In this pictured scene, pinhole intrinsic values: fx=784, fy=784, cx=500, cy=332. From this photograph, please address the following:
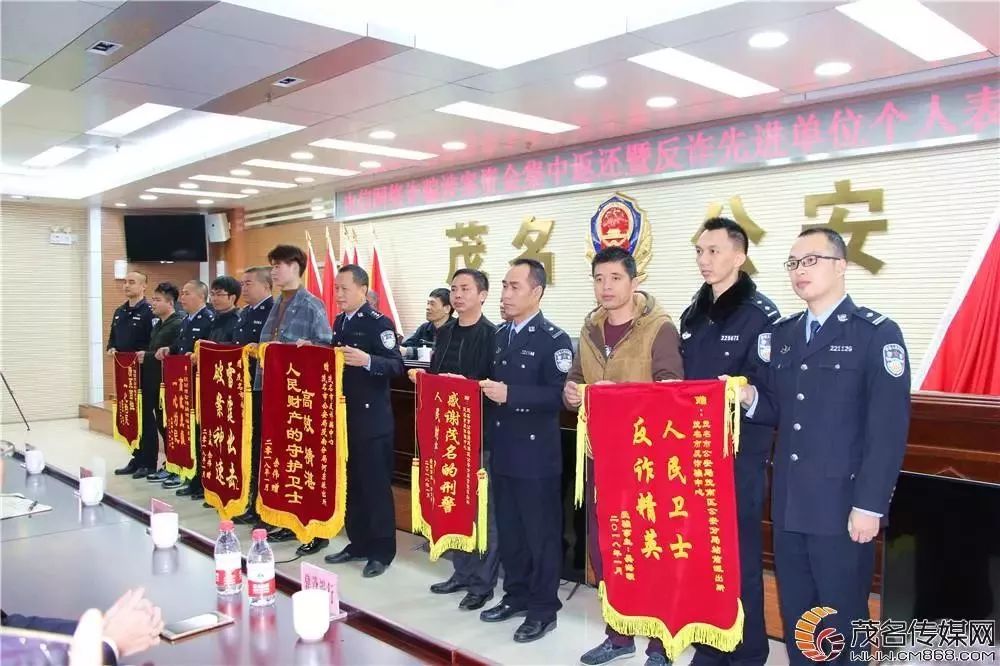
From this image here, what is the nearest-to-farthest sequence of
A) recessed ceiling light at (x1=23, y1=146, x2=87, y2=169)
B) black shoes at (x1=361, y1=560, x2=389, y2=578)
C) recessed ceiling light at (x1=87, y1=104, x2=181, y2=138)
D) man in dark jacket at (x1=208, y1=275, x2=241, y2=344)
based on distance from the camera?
black shoes at (x1=361, y1=560, x2=389, y2=578), man in dark jacket at (x1=208, y1=275, x2=241, y2=344), recessed ceiling light at (x1=87, y1=104, x2=181, y2=138), recessed ceiling light at (x1=23, y1=146, x2=87, y2=169)

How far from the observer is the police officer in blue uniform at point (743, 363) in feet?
7.90

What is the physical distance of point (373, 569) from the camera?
3691 millimetres

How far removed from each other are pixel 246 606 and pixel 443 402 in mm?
1695

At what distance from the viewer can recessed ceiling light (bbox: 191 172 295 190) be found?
7309 mm

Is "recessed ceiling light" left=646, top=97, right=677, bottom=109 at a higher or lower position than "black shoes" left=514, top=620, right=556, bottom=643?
higher

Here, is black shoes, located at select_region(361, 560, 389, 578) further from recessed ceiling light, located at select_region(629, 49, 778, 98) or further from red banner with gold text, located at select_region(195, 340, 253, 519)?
recessed ceiling light, located at select_region(629, 49, 778, 98)

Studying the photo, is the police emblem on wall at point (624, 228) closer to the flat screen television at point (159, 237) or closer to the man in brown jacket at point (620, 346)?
the man in brown jacket at point (620, 346)

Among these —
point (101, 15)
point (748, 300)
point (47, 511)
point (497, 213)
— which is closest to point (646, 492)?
point (748, 300)

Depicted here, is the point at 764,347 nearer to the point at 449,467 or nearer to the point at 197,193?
the point at 449,467

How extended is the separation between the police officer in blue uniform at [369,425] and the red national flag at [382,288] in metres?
3.98

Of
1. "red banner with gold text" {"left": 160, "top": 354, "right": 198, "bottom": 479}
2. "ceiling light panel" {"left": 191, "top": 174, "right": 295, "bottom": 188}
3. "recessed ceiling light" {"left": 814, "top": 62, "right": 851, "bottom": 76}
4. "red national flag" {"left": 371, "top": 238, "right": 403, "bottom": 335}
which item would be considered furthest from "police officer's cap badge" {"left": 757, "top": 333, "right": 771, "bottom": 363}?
"ceiling light panel" {"left": 191, "top": 174, "right": 295, "bottom": 188}

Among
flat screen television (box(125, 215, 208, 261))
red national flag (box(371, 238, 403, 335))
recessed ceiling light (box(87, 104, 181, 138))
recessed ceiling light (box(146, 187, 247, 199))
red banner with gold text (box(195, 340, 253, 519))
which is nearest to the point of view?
red banner with gold text (box(195, 340, 253, 519))

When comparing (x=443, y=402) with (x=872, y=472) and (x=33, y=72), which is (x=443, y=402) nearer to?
(x=872, y=472)

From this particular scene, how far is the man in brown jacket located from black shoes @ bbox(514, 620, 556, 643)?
232mm
